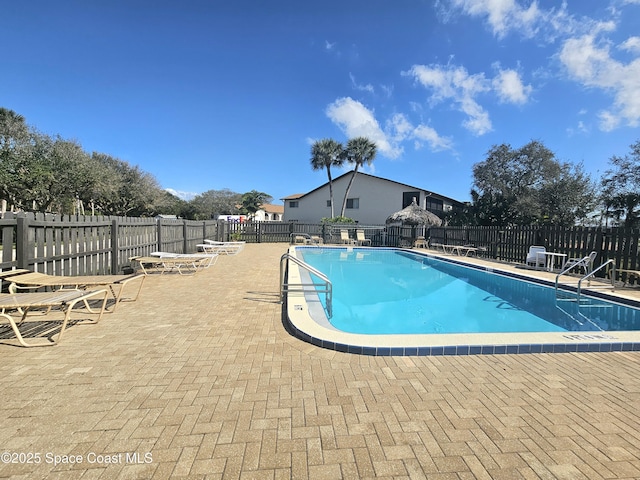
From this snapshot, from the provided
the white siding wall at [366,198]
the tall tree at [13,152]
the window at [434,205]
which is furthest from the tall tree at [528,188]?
the tall tree at [13,152]

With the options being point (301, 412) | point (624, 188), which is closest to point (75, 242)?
point (301, 412)

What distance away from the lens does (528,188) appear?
930 inches

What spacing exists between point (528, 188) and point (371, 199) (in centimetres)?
1292

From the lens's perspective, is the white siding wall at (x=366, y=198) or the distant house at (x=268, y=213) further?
the distant house at (x=268, y=213)

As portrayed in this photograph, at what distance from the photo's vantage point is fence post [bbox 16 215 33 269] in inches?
166

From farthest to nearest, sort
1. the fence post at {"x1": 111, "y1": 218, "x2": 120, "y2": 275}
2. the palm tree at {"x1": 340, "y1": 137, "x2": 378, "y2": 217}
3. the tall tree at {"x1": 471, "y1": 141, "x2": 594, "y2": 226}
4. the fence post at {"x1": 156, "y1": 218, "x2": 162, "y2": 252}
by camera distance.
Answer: the palm tree at {"x1": 340, "y1": 137, "x2": 378, "y2": 217}
the tall tree at {"x1": 471, "y1": 141, "x2": 594, "y2": 226}
the fence post at {"x1": 156, "y1": 218, "x2": 162, "y2": 252}
the fence post at {"x1": 111, "y1": 218, "x2": 120, "y2": 275}

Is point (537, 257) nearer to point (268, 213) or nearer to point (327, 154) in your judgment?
point (327, 154)

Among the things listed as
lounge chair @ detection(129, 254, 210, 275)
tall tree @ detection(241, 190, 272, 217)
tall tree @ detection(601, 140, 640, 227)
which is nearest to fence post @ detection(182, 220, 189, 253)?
lounge chair @ detection(129, 254, 210, 275)

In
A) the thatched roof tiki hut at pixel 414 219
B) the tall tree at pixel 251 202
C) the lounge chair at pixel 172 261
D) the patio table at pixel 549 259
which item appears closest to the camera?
the lounge chair at pixel 172 261

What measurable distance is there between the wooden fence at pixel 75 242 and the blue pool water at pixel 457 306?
15.2ft

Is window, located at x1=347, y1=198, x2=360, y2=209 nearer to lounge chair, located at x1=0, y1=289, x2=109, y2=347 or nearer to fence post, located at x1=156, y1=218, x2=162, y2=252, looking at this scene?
fence post, located at x1=156, y1=218, x2=162, y2=252

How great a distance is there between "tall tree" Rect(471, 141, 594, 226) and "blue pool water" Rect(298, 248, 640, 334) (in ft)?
49.1

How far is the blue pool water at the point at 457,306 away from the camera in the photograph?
529cm

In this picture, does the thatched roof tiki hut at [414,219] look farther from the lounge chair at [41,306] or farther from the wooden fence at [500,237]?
the lounge chair at [41,306]
